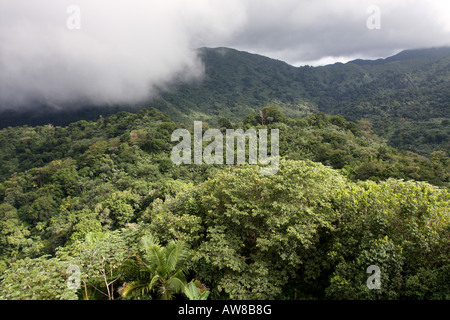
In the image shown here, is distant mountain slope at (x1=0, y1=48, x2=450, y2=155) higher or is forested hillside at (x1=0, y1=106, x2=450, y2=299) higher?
distant mountain slope at (x1=0, y1=48, x2=450, y2=155)

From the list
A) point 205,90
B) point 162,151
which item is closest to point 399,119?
point 162,151

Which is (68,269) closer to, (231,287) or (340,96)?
(231,287)

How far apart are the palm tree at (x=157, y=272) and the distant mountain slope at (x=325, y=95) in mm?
54497

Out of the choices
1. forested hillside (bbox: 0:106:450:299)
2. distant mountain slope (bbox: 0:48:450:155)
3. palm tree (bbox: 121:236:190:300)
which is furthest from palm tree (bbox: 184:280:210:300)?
distant mountain slope (bbox: 0:48:450:155)

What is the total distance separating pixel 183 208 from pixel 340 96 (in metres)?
137

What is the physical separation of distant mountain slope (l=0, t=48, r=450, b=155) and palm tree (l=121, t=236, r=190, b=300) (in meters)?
54.5

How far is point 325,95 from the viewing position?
128375 mm

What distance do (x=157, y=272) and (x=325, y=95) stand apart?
13991 cm

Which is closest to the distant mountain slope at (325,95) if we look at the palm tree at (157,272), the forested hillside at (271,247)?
the forested hillside at (271,247)

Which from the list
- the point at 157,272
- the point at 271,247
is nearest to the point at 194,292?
the point at 157,272

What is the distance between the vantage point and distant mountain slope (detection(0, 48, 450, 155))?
201 feet

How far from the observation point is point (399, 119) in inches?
2552

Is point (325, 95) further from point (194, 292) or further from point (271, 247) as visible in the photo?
point (194, 292)

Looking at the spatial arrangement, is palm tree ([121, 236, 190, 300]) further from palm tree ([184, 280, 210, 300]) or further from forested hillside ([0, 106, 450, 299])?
palm tree ([184, 280, 210, 300])
